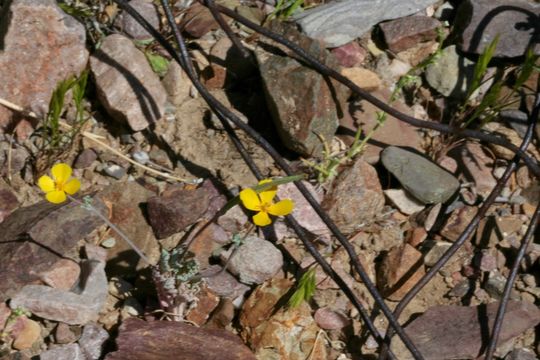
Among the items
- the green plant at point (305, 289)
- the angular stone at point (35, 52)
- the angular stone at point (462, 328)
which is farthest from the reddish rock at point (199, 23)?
the angular stone at point (462, 328)

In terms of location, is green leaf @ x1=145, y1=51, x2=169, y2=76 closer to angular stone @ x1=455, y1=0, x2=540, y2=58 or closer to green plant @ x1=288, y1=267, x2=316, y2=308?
green plant @ x1=288, y1=267, x2=316, y2=308

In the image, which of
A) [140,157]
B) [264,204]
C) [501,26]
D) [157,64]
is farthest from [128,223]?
[501,26]

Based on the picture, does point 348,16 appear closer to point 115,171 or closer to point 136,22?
point 136,22

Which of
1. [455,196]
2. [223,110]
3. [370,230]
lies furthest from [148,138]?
[455,196]

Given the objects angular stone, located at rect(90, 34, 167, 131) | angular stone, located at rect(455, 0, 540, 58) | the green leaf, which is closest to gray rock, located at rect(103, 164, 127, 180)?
angular stone, located at rect(90, 34, 167, 131)

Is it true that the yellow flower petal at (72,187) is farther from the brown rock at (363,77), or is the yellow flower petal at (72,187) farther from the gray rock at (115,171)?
the brown rock at (363,77)
